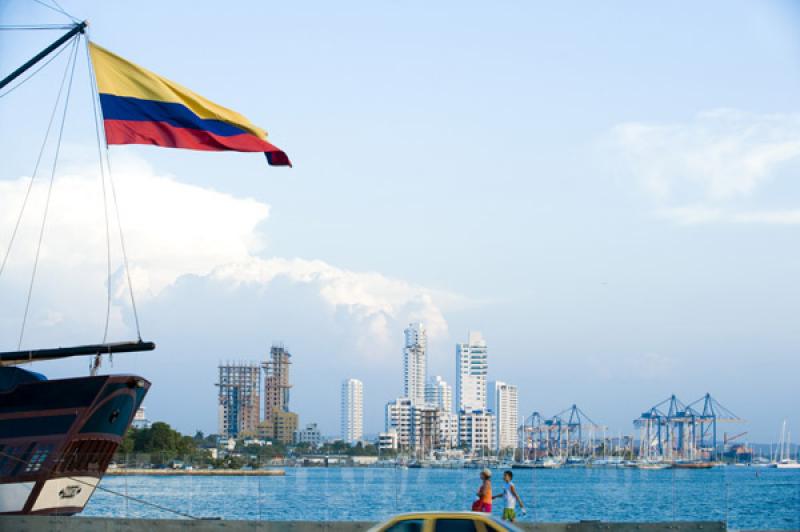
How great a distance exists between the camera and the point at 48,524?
23.2 m

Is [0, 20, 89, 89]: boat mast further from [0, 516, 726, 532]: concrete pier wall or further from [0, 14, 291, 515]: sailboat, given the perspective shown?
[0, 516, 726, 532]: concrete pier wall

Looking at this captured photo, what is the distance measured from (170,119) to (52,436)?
449 inches

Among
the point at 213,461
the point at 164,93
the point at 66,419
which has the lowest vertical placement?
the point at 213,461

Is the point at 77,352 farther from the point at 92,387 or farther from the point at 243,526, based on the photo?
the point at 243,526

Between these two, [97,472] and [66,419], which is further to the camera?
[97,472]

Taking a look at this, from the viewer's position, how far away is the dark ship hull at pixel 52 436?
100 feet

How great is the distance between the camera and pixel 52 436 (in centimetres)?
3148

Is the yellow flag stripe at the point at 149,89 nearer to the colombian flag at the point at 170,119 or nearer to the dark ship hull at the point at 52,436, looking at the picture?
the colombian flag at the point at 170,119

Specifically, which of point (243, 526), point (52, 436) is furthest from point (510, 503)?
point (52, 436)

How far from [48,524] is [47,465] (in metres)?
8.21

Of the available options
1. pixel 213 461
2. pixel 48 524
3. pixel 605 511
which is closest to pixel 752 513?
pixel 605 511

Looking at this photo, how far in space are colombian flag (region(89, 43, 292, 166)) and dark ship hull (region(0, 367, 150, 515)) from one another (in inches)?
396

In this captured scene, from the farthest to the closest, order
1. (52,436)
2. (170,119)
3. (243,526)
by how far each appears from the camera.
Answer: (52,436)
(170,119)
(243,526)

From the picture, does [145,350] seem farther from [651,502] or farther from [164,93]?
[651,502]
